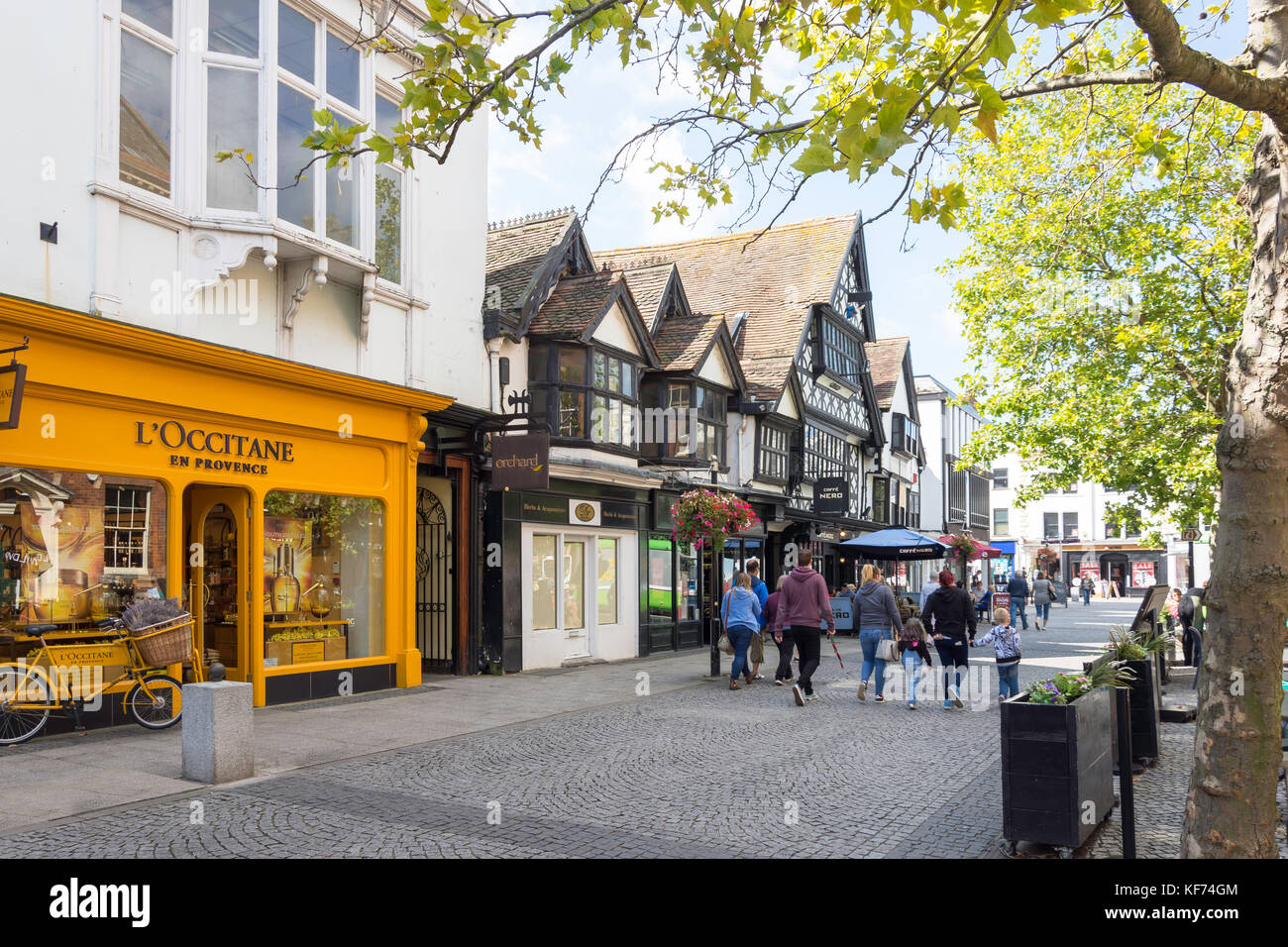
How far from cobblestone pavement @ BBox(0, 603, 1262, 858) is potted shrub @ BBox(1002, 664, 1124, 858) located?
39 centimetres

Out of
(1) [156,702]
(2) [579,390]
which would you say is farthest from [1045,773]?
(2) [579,390]

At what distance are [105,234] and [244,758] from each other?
18.0 feet

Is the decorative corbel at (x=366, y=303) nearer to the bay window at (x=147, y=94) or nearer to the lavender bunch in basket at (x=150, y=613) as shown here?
the bay window at (x=147, y=94)

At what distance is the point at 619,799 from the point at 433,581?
888cm

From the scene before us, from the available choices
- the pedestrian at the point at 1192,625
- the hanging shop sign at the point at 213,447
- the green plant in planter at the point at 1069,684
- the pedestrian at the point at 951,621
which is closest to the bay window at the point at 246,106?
the hanging shop sign at the point at 213,447

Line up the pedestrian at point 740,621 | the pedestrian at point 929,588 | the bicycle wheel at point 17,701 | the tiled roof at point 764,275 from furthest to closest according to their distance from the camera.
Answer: the tiled roof at point 764,275 < the pedestrian at point 740,621 < the pedestrian at point 929,588 < the bicycle wheel at point 17,701

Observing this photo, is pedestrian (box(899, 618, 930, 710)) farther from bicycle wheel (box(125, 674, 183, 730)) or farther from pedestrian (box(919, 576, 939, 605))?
bicycle wheel (box(125, 674, 183, 730))

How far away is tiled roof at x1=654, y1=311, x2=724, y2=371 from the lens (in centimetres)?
2200

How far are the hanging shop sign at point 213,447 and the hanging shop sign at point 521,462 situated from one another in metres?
3.41

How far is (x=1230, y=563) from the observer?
5.00 metres

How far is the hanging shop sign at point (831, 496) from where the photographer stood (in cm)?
2922

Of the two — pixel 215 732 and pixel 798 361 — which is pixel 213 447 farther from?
pixel 798 361

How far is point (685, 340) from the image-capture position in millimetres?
22719

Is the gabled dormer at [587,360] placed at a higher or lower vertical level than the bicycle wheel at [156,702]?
higher
